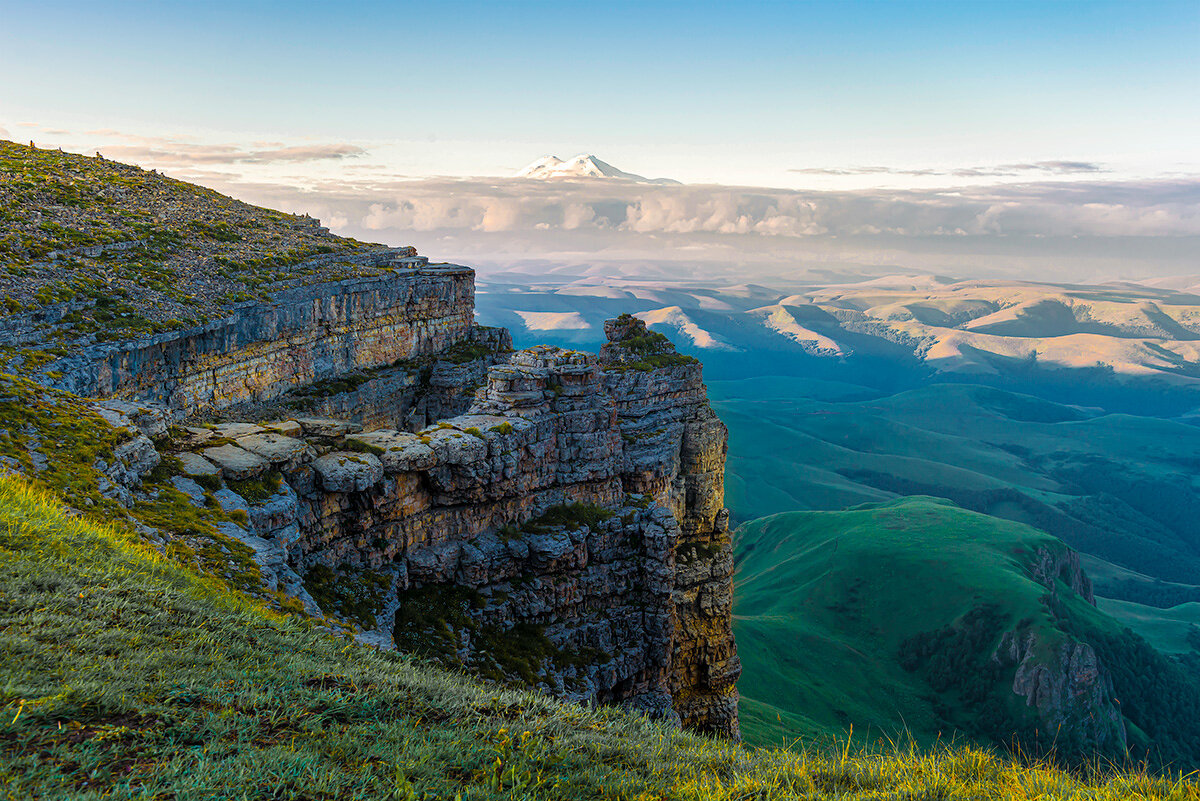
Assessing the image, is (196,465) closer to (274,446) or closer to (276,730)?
(274,446)

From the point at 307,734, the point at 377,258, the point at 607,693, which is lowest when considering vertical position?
the point at 607,693

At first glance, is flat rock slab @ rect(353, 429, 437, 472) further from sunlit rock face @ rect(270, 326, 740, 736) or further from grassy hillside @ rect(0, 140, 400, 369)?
grassy hillside @ rect(0, 140, 400, 369)

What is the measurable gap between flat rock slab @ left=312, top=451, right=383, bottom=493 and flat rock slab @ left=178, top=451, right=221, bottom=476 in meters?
4.66

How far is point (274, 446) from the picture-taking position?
1273 inches

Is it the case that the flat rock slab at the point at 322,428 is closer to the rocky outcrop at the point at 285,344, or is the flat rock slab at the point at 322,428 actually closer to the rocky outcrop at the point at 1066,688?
the rocky outcrop at the point at 285,344

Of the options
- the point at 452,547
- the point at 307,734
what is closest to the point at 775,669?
the point at 452,547

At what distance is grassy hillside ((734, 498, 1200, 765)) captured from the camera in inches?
→ 5059

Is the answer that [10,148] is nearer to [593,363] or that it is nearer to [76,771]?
[593,363]

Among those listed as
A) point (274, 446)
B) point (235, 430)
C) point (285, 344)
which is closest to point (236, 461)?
point (274, 446)

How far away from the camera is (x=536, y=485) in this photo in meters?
43.2

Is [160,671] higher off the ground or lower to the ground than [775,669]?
higher

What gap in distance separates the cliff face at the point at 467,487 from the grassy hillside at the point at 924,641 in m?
62.2

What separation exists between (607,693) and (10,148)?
222 feet

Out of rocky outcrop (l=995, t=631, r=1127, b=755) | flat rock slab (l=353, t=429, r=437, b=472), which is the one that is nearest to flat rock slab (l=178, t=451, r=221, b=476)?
flat rock slab (l=353, t=429, r=437, b=472)
